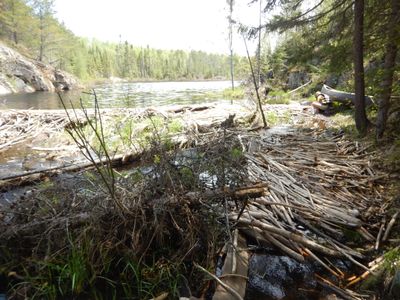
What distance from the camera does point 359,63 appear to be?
754 cm

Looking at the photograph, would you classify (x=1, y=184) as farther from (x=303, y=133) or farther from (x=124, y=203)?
(x=303, y=133)

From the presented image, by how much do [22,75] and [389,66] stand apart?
4883cm

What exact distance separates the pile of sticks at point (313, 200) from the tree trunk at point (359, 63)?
1342 millimetres

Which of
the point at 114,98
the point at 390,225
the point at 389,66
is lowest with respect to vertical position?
the point at 390,225

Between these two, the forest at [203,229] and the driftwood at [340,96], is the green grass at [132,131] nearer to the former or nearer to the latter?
the forest at [203,229]

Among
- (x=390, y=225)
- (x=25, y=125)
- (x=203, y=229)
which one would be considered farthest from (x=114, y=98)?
(x=390, y=225)

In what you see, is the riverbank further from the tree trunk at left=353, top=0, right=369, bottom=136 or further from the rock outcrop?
the rock outcrop

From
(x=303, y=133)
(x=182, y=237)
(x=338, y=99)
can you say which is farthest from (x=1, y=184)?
(x=338, y=99)

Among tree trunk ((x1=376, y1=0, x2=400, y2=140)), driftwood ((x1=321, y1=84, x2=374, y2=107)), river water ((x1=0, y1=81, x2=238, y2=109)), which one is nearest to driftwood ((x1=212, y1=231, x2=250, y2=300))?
river water ((x1=0, y1=81, x2=238, y2=109))

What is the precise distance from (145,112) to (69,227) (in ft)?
31.3

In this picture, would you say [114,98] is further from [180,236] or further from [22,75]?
[22,75]

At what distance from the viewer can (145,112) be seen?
1221 centimetres

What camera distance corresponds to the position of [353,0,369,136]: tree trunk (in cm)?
724

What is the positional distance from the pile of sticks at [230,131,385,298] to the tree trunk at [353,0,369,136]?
134 cm
